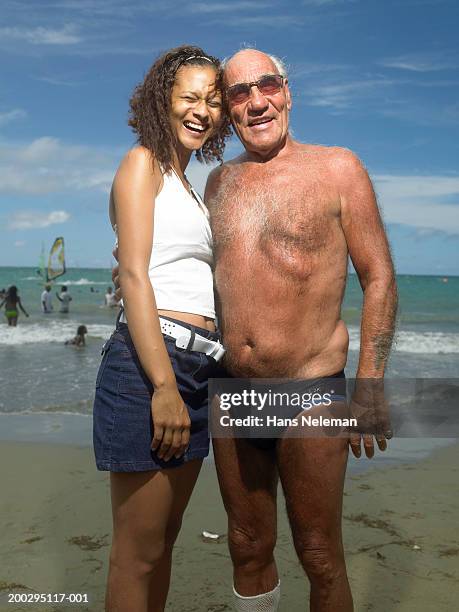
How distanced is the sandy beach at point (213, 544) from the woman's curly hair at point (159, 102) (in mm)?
2384

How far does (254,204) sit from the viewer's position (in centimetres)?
266

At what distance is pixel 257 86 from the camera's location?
2.67 m

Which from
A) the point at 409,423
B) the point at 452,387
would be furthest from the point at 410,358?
the point at 409,423

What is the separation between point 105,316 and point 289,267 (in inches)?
1013

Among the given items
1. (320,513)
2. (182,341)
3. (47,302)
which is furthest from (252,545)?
(47,302)

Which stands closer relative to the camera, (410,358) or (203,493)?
(203,493)

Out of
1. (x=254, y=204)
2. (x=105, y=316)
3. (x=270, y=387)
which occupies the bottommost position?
(x=105, y=316)

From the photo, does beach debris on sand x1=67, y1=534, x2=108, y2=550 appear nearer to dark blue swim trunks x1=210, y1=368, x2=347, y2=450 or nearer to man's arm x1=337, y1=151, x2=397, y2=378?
dark blue swim trunks x1=210, y1=368, x2=347, y2=450

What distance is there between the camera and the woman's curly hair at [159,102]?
7.73 ft

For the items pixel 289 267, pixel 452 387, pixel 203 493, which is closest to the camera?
pixel 289 267

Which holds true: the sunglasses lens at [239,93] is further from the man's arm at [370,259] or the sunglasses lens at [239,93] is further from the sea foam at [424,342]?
the sea foam at [424,342]

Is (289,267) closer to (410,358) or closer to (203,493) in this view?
(203,493)

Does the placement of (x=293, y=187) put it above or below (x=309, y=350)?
above

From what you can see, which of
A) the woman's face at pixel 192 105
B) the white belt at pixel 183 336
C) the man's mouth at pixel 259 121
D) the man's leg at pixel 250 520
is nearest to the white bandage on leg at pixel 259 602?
the man's leg at pixel 250 520
